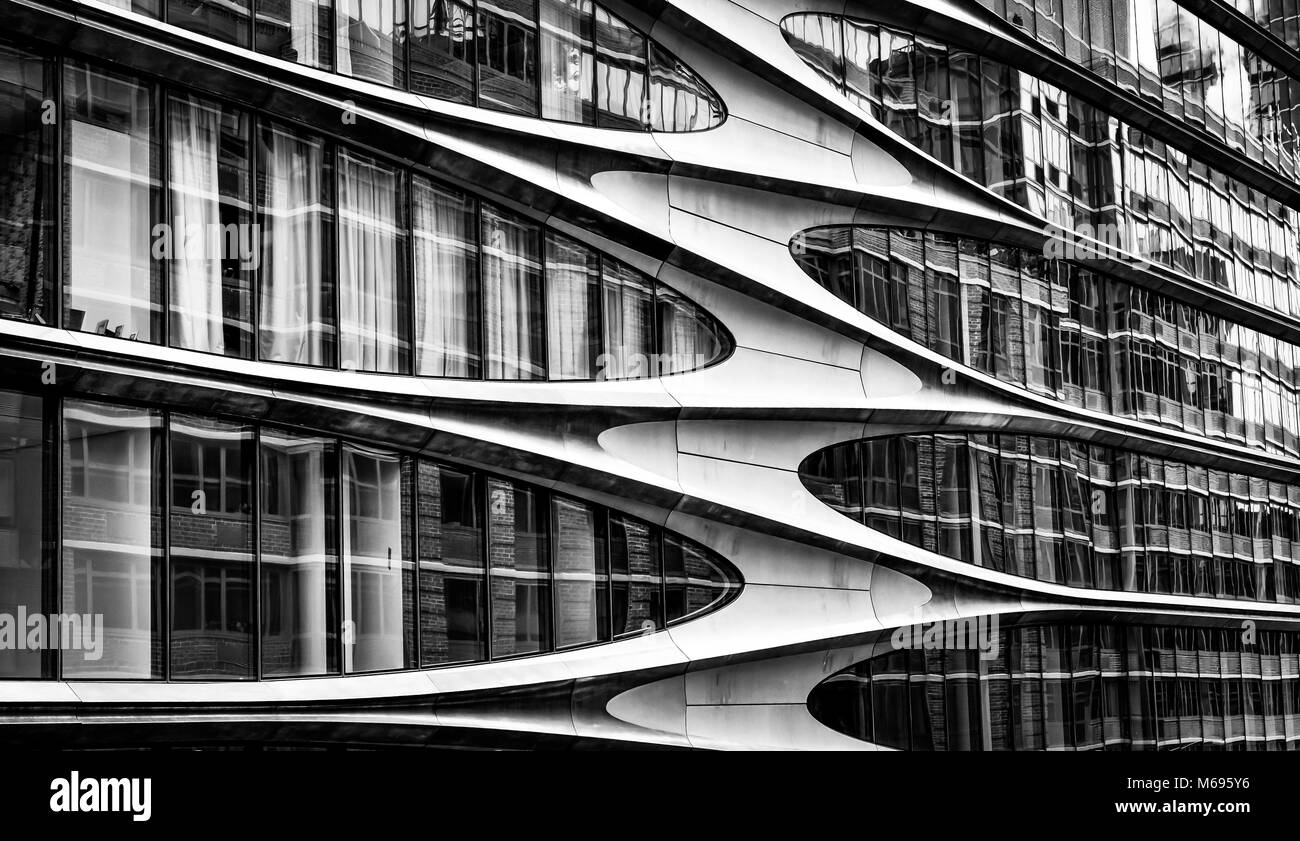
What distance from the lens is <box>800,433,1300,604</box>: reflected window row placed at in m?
24.8

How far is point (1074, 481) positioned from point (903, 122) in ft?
25.2

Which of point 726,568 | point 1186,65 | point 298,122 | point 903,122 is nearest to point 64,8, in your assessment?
point 298,122

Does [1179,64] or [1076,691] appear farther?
[1179,64]

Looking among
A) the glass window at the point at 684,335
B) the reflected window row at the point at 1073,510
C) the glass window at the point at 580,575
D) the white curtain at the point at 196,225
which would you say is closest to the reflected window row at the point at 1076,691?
the reflected window row at the point at 1073,510

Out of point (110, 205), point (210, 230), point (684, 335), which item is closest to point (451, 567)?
point (210, 230)

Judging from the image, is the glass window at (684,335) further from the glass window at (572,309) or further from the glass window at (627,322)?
the glass window at (572,309)

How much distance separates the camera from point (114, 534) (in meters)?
15.0

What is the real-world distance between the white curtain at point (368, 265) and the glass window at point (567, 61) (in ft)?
10.6

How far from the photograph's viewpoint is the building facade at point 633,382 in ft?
50.1

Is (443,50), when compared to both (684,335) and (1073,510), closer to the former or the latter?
(684,335)

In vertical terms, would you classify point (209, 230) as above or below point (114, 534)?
above

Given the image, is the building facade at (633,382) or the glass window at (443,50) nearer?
the building facade at (633,382)

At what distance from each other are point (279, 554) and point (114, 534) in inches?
78.4
